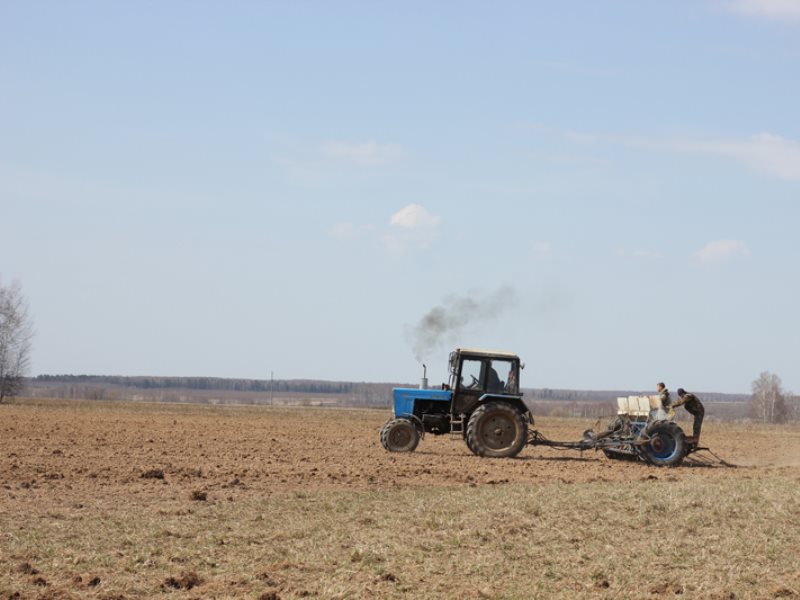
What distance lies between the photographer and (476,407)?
24.4 meters

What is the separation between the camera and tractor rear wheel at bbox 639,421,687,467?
77.5 ft

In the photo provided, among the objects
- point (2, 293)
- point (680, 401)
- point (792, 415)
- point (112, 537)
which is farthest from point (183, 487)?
point (792, 415)

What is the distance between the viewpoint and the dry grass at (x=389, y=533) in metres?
10.6

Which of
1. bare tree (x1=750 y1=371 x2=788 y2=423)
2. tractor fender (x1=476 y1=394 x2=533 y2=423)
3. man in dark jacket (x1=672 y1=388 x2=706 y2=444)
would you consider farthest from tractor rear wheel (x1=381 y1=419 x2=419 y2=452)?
bare tree (x1=750 y1=371 x2=788 y2=423)

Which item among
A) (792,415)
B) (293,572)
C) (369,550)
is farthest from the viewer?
(792,415)

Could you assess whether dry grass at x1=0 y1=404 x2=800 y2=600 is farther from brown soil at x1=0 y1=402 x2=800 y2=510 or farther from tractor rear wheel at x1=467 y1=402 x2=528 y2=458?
tractor rear wheel at x1=467 y1=402 x2=528 y2=458

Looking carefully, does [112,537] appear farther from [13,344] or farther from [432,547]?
[13,344]

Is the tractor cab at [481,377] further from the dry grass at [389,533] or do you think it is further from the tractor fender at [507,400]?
the dry grass at [389,533]

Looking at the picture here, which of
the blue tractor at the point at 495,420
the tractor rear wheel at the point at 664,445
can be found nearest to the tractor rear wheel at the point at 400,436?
the blue tractor at the point at 495,420

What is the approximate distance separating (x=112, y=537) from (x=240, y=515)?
2.32 metres

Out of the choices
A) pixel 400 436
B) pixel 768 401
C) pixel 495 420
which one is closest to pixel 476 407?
pixel 495 420

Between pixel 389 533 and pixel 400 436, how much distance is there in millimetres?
11527

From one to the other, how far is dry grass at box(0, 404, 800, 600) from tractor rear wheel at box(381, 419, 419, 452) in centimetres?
273

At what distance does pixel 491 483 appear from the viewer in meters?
19.3
